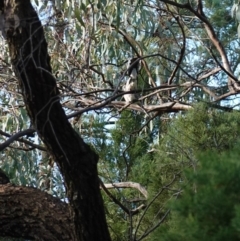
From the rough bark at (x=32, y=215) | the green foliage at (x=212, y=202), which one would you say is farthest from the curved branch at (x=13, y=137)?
the green foliage at (x=212, y=202)

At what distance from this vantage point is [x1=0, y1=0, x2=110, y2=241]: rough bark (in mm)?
2283

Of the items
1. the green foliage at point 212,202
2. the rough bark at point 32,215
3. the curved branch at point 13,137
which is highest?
the curved branch at point 13,137

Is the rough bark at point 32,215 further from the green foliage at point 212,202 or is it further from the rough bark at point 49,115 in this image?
the green foliage at point 212,202

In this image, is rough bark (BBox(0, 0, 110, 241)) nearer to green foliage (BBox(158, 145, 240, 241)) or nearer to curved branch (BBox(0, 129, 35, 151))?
curved branch (BBox(0, 129, 35, 151))

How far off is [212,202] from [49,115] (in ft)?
3.01

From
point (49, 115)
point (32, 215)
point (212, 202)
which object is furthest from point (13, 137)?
point (212, 202)

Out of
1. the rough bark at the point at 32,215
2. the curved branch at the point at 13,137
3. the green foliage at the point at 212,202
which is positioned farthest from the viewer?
the rough bark at the point at 32,215

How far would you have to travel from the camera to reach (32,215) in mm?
2783

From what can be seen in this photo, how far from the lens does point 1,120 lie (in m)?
4.59

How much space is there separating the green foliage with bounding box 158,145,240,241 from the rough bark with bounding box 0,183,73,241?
117cm

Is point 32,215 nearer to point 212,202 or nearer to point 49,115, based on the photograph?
point 49,115

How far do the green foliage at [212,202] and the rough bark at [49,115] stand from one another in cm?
83

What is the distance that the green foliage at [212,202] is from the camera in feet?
4.91

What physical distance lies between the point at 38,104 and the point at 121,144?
237cm
